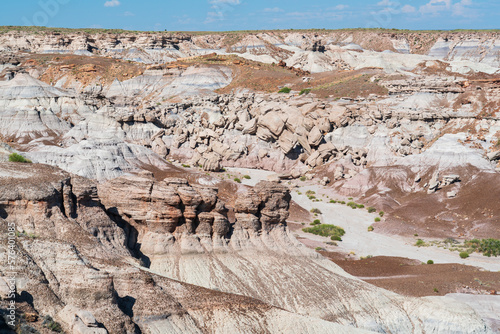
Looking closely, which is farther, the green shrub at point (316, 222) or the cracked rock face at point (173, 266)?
the green shrub at point (316, 222)

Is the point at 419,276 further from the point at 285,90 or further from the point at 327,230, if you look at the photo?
the point at 285,90

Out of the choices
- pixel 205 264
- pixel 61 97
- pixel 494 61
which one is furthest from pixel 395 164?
pixel 494 61

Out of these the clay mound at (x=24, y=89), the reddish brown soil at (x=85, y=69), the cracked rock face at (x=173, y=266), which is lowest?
the cracked rock face at (x=173, y=266)

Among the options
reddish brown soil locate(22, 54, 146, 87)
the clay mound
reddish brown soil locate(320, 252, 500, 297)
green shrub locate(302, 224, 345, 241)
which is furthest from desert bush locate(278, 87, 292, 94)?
reddish brown soil locate(320, 252, 500, 297)

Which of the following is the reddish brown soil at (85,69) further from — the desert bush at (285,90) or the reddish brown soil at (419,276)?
the reddish brown soil at (419,276)

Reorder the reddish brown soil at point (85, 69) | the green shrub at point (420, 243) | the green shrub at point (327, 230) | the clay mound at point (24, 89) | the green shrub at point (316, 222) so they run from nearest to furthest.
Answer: the green shrub at point (420, 243) < the green shrub at point (327, 230) < the green shrub at point (316, 222) < the clay mound at point (24, 89) < the reddish brown soil at point (85, 69)

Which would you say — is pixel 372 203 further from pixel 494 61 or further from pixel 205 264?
pixel 494 61

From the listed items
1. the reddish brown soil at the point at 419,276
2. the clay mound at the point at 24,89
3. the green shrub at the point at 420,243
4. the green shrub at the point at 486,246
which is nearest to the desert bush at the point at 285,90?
the clay mound at the point at 24,89
